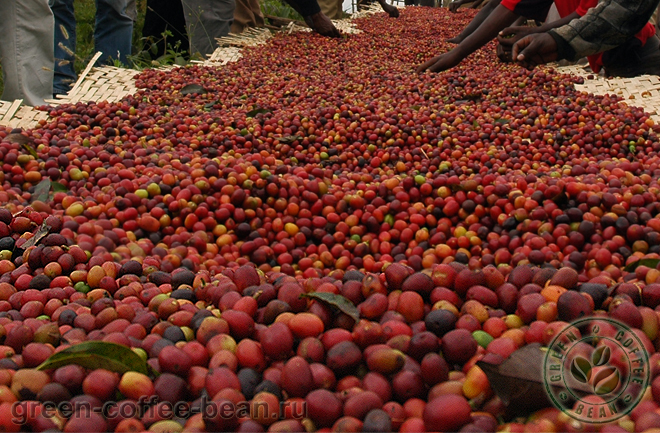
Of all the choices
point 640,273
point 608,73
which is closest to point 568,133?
Result: point 608,73

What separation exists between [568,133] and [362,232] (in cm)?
221

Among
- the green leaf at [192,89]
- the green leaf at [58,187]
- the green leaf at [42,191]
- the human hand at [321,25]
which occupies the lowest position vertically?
the green leaf at [58,187]

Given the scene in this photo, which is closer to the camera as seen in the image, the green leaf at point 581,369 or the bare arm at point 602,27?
the green leaf at point 581,369

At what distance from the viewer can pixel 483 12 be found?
816cm

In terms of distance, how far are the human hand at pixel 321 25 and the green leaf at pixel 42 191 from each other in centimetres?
640

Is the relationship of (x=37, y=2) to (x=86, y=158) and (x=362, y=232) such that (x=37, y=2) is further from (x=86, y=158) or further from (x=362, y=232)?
(x=362, y=232)

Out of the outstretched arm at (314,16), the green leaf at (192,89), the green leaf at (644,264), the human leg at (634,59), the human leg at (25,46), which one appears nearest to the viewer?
the green leaf at (644,264)

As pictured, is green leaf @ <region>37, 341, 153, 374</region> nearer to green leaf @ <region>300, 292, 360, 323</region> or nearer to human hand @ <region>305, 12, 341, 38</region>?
green leaf @ <region>300, 292, 360, 323</region>

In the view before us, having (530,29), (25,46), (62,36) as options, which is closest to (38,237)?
(25,46)

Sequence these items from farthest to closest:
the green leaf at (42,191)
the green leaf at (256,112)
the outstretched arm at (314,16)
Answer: the outstretched arm at (314,16), the green leaf at (256,112), the green leaf at (42,191)

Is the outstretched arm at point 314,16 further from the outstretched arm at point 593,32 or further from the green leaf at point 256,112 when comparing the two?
the outstretched arm at point 593,32

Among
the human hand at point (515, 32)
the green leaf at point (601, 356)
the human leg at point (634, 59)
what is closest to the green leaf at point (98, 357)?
the green leaf at point (601, 356)

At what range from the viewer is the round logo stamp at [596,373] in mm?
1031

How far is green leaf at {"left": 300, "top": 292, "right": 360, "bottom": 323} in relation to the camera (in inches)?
53.6
